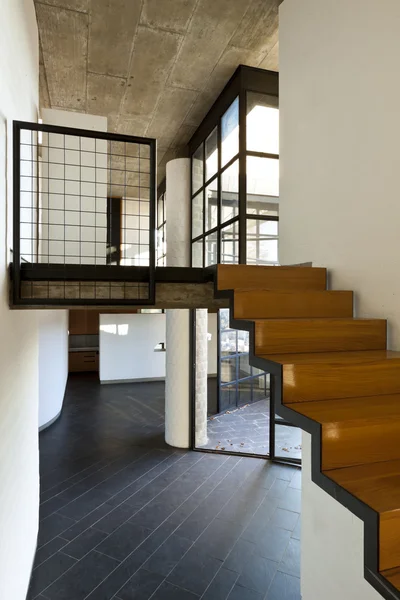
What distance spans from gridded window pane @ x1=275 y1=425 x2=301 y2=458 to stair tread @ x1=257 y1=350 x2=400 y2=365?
137 inches

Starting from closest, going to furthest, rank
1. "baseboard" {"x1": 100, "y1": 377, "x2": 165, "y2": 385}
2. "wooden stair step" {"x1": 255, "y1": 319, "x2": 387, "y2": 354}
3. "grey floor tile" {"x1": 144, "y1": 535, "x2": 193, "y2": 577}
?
"wooden stair step" {"x1": 255, "y1": 319, "x2": 387, "y2": 354} < "grey floor tile" {"x1": 144, "y1": 535, "x2": 193, "y2": 577} < "baseboard" {"x1": 100, "y1": 377, "x2": 165, "y2": 385}

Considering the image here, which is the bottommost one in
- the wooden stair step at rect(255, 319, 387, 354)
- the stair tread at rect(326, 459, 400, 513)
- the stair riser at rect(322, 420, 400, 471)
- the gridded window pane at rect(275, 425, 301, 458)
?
the gridded window pane at rect(275, 425, 301, 458)

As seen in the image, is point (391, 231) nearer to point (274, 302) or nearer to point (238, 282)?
point (274, 302)

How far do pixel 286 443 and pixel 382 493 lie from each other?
4.37 metres

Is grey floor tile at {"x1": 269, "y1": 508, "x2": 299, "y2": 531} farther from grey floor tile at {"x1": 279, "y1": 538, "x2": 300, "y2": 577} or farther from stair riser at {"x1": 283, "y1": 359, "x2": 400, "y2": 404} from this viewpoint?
stair riser at {"x1": 283, "y1": 359, "x2": 400, "y2": 404}

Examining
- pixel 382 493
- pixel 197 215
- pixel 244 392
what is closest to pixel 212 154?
pixel 197 215

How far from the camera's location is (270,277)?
95.7 inches

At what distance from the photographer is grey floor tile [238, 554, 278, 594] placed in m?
2.91

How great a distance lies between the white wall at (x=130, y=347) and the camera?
955 cm

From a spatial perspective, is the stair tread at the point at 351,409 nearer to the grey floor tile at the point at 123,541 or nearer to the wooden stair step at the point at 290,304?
the wooden stair step at the point at 290,304

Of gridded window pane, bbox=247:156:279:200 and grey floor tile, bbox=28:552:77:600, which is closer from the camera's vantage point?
grey floor tile, bbox=28:552:77:600

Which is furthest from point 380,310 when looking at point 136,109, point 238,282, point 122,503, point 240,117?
Answer: point 136,109

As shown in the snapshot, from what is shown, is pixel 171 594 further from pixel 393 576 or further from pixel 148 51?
pixel 148 51

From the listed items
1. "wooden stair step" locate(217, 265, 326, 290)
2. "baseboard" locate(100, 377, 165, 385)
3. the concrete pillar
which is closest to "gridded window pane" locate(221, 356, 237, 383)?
the concrete pillar
